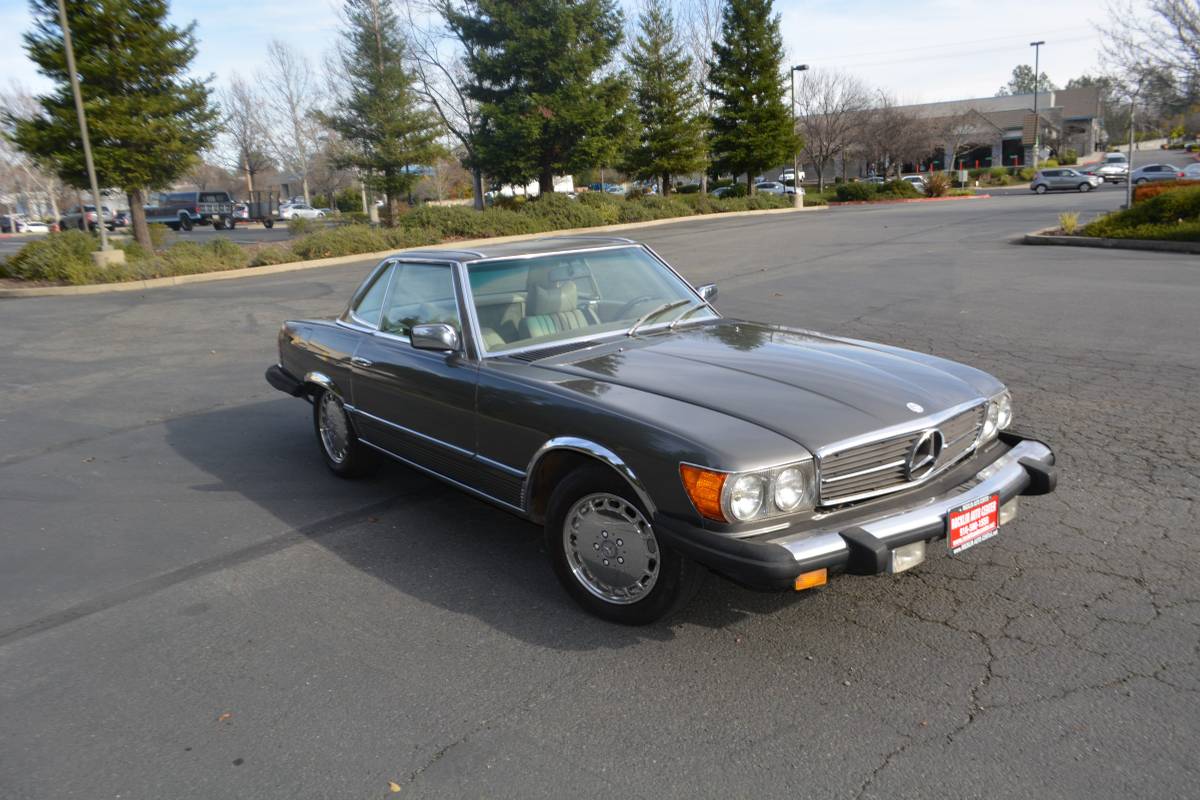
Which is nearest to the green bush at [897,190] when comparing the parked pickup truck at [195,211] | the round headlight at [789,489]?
the parked pickup truck at [195,211]

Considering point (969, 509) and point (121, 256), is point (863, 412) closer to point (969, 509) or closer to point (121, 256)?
point (969, 509)

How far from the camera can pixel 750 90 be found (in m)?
42.7

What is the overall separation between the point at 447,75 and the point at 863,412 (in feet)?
132

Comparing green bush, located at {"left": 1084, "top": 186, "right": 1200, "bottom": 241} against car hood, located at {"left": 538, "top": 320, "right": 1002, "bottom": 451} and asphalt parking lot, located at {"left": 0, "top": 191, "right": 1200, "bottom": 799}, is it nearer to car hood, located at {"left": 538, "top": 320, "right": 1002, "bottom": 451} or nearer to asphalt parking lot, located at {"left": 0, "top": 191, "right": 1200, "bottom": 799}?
asphalt parking lot, located at {"left": 0, "top": 191, "right": 1200, "bottom": 799}

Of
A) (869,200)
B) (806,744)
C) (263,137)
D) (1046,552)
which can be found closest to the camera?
(806,744)

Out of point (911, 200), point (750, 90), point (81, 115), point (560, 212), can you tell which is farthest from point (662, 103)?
point (81, 115)

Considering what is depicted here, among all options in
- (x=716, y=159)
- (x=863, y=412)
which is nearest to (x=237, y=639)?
(x=863, y=412)

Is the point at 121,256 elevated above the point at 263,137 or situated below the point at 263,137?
below

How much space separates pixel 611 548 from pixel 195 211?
54.5 metres

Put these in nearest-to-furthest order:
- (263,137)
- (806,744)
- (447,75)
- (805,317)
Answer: (806,744) → (805,317) → (447,75) → (263,137)

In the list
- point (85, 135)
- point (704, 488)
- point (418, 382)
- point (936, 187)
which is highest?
point (85, 135)

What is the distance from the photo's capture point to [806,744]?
286 centimetres

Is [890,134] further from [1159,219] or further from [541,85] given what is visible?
[1159,219]

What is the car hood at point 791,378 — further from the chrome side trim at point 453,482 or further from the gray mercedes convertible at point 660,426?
the chrome side trim at point 453,482
